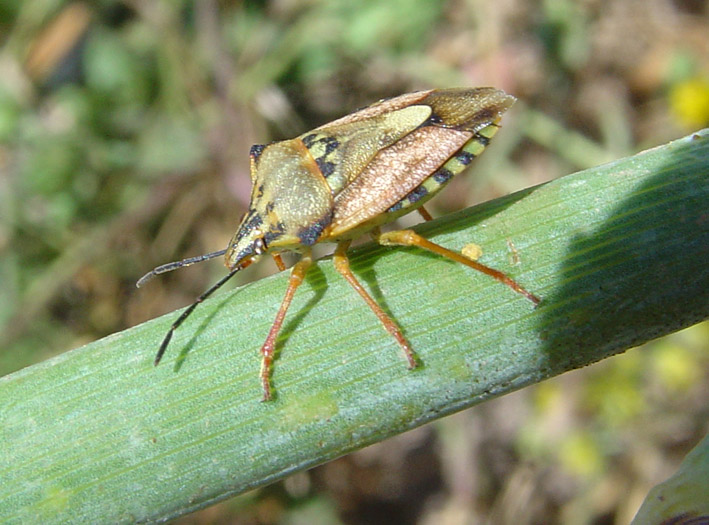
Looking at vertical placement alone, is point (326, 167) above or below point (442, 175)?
above

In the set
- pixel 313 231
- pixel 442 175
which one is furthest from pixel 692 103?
pixel 313 231

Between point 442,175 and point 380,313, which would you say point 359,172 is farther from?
point 380,313

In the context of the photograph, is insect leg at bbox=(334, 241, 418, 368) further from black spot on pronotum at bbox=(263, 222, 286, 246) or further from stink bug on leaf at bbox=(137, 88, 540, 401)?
black spot on pronotum at bbox=(263, 222, 286, 246)

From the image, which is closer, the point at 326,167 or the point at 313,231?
the point at 313,231


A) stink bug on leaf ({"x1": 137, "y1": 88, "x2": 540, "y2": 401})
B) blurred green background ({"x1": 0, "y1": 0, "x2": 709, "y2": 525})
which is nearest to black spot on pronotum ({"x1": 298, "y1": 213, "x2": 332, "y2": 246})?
stink bug on leaf ({"x1": 137, "y1": 88, "x2": 540, "y2": 401})

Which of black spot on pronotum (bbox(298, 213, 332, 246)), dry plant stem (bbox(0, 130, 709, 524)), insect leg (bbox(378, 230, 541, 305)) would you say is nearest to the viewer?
dry plant stem (bbox(0, 130, 709, 524))

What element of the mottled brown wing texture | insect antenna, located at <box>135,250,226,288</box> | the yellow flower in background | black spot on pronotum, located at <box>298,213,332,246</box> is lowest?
the yellow flower in background

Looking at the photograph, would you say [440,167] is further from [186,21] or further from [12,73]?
[12,73]
